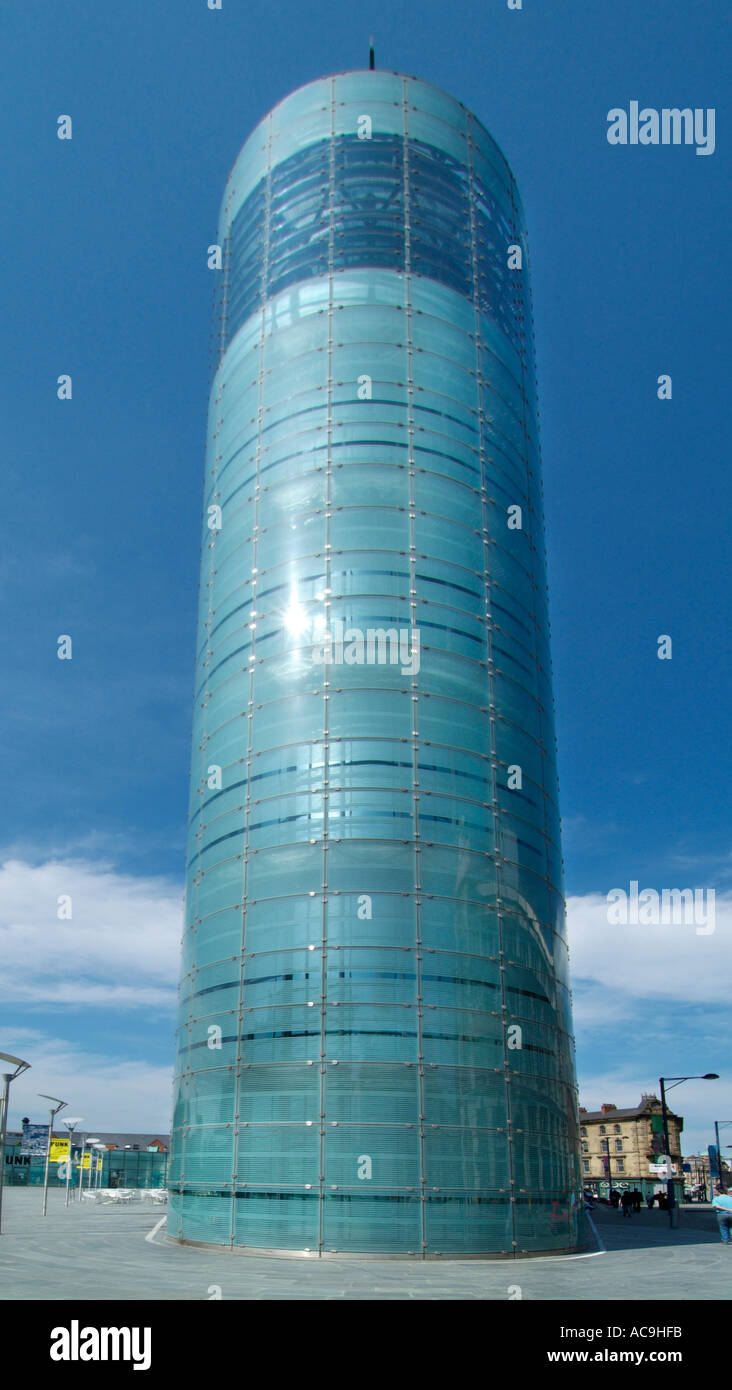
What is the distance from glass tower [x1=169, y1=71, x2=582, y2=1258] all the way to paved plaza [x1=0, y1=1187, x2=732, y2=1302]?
1433mm

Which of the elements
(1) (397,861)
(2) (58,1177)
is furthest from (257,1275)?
(2) (58,1177)

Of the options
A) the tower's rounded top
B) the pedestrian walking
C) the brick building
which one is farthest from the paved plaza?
the brick building

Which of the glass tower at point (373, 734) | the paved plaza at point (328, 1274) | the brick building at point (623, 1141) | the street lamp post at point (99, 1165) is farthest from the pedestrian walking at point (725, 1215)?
the brick building at point (623, 1141)

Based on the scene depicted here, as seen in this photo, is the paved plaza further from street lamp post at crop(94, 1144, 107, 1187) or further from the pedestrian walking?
street lamp post at crop(94, 1144, 107, 1187)

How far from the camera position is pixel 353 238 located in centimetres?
3369

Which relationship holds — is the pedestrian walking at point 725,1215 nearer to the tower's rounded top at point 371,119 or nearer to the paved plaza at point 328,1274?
the paved plaza at point 328,1274

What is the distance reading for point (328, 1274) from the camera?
19469 mm

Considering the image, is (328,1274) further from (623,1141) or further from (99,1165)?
(623,1141)

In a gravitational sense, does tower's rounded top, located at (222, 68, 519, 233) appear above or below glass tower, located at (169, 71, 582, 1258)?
above

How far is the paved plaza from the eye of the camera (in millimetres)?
16406

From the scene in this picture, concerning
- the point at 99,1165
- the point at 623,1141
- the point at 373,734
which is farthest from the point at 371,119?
the point at 623,1141

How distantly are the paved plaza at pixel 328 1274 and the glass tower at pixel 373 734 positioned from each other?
56.4 inches

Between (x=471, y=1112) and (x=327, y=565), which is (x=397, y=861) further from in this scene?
Answer: (x=327, y=565)

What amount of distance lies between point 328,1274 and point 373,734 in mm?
13124
